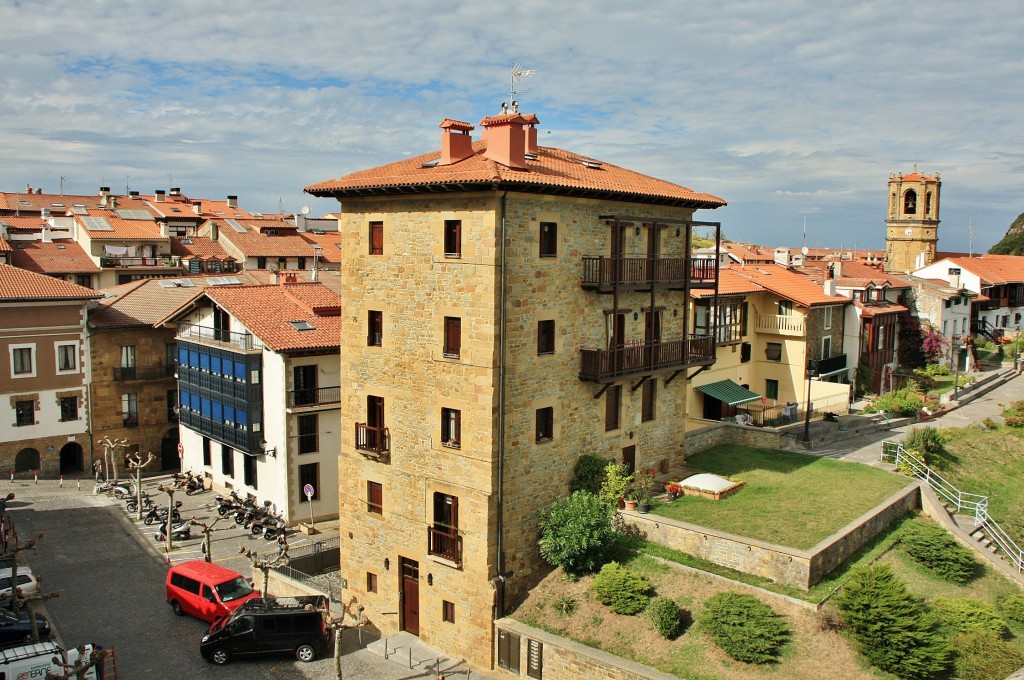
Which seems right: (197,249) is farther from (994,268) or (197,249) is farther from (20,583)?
(994,268)

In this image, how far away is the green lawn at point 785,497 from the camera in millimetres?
25938

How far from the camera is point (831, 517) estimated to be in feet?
88.6

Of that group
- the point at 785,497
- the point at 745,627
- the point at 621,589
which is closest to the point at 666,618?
the point at 621,589

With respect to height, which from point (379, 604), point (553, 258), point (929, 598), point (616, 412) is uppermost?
point (553, 258)

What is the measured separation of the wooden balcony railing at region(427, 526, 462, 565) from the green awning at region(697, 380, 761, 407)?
60.0 ft

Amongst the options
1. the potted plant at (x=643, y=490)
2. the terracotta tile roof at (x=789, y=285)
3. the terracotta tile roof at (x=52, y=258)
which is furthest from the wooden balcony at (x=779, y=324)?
the terracotta tile roof at (x=52, y=258)

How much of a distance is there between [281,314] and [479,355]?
56.5ft

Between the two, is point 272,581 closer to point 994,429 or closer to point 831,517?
point 831,517

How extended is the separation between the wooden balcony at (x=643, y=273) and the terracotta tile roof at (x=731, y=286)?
20.2 ft

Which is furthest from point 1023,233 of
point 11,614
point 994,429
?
point 11,614

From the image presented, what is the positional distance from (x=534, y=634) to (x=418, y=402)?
7969 mm

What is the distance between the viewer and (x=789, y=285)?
47156 mm

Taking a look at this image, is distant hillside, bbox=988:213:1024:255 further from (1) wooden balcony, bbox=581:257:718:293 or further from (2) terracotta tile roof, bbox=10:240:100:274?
(2) terracotta tile roof, bbox=10:240:100:274

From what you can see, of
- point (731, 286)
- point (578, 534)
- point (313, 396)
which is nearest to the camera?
point (578, 534)
